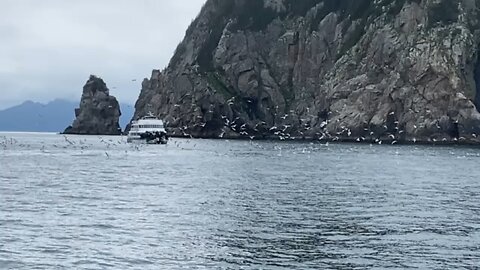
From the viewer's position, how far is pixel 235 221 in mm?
47031

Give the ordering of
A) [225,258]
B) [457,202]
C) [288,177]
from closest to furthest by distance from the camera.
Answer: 1. [225,258]
2. [457,202]
3. [288,177]

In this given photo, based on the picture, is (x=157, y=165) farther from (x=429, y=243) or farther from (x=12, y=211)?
(x=429, y=243)

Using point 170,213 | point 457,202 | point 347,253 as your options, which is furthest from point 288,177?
point 347,253

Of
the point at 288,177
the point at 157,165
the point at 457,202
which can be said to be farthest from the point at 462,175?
the point at 157,165

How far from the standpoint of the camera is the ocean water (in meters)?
34.8

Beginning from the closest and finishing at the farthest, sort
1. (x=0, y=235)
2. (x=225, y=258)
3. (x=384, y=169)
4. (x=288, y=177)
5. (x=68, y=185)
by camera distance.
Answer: (x=225, y=258) → (x=0, y=235) → (x=68, y=185) → (x=288, y=177) → (x=384, y=169)

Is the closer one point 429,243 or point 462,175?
point 429,243

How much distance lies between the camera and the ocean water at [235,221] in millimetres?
34812

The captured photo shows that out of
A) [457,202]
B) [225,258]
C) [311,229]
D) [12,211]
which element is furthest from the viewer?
[457,202]

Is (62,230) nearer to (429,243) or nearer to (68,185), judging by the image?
(429,243)

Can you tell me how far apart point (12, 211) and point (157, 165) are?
187 ft

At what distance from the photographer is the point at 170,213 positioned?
5062cm

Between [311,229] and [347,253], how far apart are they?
7523 millimetres

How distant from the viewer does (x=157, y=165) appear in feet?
349
